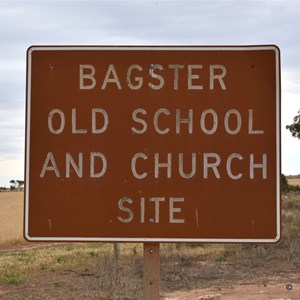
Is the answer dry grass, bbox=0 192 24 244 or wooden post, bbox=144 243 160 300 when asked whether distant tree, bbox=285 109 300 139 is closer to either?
dry grass, bbox=0 192 24 244

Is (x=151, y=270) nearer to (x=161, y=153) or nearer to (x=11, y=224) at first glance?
(x=161, y=153)

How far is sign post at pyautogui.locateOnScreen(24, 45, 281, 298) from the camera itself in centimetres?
322

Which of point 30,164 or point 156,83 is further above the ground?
point 156,83

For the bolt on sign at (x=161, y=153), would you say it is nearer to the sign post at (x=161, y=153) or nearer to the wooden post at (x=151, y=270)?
the sign post at (x=161, y=153)

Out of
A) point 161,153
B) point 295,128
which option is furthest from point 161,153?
point 295,128

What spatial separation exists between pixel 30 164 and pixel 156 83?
79cm

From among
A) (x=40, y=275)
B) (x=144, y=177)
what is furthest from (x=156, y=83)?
(x=40, y=275)

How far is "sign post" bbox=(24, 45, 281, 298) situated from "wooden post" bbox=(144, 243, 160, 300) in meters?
0.11

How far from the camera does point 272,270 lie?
42.3 ft

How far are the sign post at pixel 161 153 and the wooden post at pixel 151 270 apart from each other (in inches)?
4.5

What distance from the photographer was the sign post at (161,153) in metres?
3.22

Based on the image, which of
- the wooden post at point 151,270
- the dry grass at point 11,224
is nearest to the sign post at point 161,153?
the wooden post at point 151,270

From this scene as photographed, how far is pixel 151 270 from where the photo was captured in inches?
132

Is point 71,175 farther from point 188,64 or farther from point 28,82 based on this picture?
point 188,64
